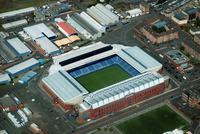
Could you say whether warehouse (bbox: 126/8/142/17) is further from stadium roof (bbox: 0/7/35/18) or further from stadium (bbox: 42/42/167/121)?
stadium roof (bbox: 0/7/35/18)

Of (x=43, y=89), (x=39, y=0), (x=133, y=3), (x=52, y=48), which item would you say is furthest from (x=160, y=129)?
(x=39, y=0)

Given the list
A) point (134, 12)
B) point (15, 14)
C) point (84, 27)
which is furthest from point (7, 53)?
point (134, 12)

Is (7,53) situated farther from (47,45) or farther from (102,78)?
(102,78)

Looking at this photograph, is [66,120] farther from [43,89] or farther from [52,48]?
[52,48]

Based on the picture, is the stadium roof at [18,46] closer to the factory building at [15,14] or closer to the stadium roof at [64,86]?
the factory building at [15,14]

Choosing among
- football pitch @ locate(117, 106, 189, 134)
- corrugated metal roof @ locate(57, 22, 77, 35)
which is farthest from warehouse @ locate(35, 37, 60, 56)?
football pitch @ locate(117, 106, 189, 134)

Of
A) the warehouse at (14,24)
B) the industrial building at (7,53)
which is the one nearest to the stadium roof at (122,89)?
the industrial building at (7,53)
